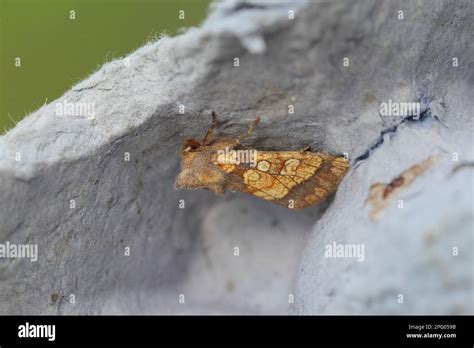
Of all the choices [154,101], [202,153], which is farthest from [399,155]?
[154,101]

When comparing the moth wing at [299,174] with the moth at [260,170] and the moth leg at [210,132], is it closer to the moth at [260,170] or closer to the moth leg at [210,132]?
the moth at [260,170]

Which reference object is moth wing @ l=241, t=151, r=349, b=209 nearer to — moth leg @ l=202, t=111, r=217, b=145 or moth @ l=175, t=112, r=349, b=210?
moth @ l=175, t=112, r=349, b=210

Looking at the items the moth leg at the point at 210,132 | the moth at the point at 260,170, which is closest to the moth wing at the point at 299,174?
the moth at the point at 260,170

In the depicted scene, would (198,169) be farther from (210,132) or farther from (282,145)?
(282,145)

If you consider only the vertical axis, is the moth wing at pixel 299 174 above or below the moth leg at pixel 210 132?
below

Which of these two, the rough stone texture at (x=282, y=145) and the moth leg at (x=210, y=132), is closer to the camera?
the rough stone texture at (x=282, y=145)

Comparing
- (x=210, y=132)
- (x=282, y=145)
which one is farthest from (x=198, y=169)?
(x=282, y=145)
